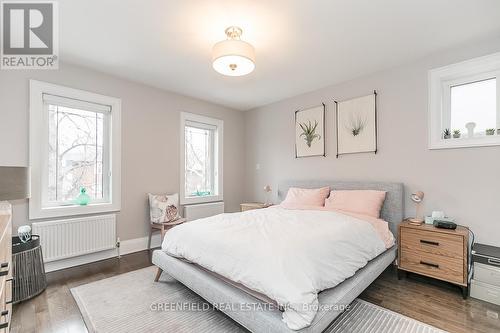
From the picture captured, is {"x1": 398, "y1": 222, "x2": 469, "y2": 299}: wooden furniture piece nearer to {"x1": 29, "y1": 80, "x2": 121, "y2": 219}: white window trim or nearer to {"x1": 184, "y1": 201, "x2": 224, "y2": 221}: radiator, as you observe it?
{"x1": 184, "y1": 201, "x2": 224, "y2": 221}: radiator

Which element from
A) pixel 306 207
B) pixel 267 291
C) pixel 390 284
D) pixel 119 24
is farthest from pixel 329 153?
pixel 119 24

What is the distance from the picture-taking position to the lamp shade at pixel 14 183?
6.60ft

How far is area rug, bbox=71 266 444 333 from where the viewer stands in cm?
184

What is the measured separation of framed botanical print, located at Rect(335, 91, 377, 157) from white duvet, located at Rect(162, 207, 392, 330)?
4.15 ft

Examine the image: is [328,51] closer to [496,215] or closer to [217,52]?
[217,52]

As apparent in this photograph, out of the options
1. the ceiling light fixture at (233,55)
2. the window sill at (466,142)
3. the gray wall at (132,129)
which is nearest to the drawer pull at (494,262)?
the window sill at (466,142)

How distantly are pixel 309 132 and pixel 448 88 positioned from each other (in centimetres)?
187

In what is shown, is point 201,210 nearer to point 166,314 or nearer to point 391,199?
point 166,314

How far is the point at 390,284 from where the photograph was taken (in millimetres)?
2588

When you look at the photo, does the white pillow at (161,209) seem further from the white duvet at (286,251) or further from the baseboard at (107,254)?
the white duvet at (286,251)

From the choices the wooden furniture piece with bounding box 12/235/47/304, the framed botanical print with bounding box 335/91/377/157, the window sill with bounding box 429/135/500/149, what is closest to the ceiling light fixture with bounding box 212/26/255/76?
the framed botanical print with bounding box 335/91/377/157

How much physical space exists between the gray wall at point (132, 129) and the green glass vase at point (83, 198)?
46 cm

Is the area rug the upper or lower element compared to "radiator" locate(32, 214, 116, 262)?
lower

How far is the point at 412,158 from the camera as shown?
3014 mm
